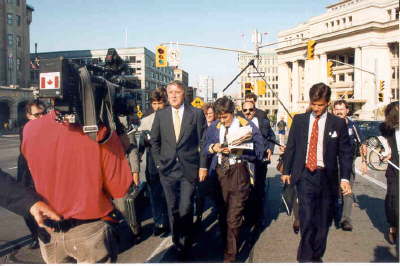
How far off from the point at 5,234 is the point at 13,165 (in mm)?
8928

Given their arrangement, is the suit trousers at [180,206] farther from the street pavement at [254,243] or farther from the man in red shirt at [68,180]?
the man in red shirt at [68,180]

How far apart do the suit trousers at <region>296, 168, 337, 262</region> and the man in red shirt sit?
93.0 inches

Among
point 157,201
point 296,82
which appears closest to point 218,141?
point 157,201

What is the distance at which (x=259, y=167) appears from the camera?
235 inches

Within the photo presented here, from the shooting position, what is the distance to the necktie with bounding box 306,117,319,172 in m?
3.90

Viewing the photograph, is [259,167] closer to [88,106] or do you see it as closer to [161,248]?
[161,248]

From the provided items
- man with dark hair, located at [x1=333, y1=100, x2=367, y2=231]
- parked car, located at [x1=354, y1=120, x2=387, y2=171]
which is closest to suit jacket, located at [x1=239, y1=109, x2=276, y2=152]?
man with dark hair, located at [x1=333, y1=100, x2=367, y2=231]

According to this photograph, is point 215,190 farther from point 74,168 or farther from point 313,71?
point 313,71

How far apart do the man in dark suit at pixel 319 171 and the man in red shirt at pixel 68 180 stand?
7.75 feet

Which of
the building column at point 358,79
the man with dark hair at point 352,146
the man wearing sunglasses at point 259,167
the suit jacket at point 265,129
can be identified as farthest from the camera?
the building column at point 358,79

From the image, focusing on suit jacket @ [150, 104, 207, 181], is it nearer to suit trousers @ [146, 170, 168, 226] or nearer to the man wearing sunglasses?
suit trousers @ [146, 170, 168, 226]

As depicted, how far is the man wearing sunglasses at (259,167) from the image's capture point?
18.6ft

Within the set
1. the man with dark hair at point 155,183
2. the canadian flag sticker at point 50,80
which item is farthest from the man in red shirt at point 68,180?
the man with dark hair at point 155,183

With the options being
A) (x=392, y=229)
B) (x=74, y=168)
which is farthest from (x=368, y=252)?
(x=74, y=168)
